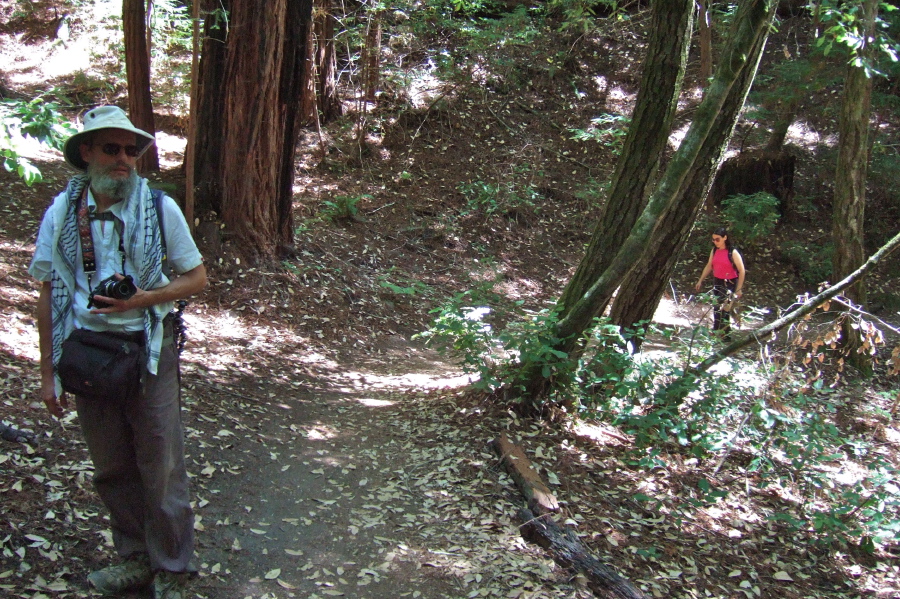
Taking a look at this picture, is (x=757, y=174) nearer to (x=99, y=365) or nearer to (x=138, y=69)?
(x=138, y=69)

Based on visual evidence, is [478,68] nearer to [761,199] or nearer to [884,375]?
[761,199]

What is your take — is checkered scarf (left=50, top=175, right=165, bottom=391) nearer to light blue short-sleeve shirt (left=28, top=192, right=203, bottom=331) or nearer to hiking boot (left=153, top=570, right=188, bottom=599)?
light blue short-sleeve shirt (left=28, top=192, right=203, bottom=331)

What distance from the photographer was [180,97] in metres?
12.0

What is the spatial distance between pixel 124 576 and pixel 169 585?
0.64 ft

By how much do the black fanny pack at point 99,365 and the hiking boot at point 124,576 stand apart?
0.81 metres

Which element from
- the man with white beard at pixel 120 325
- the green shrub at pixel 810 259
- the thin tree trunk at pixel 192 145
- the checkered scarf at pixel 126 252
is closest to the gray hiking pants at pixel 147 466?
the man with white beard at pixel 120 325

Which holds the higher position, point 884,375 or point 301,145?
point 301,145

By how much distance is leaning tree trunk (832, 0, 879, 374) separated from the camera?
29.7 ft

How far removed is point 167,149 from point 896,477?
1100cm

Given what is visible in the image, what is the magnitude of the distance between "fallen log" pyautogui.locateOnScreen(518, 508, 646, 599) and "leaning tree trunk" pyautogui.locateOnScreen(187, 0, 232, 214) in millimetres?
5579

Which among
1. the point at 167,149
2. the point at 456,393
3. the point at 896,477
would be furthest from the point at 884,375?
the point at 167,149

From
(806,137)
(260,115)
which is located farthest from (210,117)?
(806,137)

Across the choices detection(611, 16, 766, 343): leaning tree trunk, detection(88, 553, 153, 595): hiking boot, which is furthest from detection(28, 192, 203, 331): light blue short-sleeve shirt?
detection(611, 16, 766, 343): leaning tree trunk

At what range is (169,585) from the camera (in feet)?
9.83
